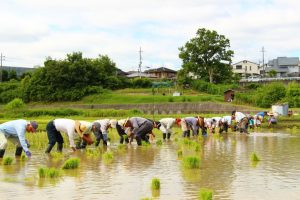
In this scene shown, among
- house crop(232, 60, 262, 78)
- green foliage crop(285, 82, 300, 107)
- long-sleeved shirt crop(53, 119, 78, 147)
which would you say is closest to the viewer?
long-sleeved shirt crop(53, 119, 78, 147)

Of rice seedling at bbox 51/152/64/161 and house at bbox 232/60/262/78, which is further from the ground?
house at bbox 232/60/262/78

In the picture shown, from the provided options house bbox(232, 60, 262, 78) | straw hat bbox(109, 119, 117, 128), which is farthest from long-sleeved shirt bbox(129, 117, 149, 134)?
house bbox(232, 60, 262, 78)

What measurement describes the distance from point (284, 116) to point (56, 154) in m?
20.9

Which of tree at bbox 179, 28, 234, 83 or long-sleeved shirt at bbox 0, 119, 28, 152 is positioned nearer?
long-sleeved shirt at bbox 0, 119, 28, 152

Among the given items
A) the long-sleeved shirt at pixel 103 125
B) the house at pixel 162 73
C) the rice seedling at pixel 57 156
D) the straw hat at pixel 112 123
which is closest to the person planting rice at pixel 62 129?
the rice seedling at pixel 57 156

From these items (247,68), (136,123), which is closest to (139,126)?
(136,123)

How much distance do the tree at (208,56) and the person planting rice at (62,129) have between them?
48.6m

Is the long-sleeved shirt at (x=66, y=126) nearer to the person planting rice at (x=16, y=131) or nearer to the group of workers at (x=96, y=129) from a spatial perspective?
the group of workers at (x=96, y=129)

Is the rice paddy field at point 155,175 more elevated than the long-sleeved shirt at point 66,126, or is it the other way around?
the long-sleeved shirt at point 66,126

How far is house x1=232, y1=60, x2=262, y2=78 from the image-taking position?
94375 millimetres

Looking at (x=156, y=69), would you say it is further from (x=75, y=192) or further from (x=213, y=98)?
(x=75, y=192)

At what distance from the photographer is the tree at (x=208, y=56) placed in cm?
6253

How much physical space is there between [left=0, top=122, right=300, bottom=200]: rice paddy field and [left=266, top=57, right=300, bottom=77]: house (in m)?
74.1

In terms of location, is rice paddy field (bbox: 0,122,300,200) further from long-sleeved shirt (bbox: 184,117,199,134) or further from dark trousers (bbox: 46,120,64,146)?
long-sleeved shirt (bbox: 184,117,199,134)
